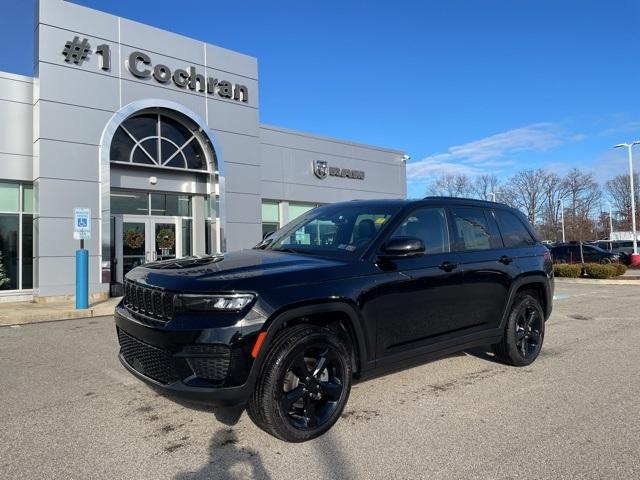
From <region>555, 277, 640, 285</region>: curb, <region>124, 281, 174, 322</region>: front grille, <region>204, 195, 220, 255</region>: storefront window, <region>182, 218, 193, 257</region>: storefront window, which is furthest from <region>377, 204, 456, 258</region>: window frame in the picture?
<region>555, 277, 640, 285</region>: curb

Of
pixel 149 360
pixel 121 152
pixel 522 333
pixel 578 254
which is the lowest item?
pixel 522 333

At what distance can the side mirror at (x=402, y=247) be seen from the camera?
4.03 m

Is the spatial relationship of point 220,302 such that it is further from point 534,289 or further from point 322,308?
point 534,289

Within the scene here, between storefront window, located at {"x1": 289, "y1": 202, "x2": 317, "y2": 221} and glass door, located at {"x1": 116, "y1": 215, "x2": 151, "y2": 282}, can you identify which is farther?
storefront window, located at {"x1": 289, "y1": 202, "x2": 317, "y2": 221}

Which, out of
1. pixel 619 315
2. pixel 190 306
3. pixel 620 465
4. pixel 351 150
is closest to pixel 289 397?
pixel 190 306

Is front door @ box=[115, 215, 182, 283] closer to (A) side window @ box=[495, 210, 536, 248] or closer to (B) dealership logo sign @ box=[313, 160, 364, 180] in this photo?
(B) dealership logo sign @ box=[313, 160, 364, 180]

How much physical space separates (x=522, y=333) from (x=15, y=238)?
1294 centimetres

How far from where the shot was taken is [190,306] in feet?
11.0

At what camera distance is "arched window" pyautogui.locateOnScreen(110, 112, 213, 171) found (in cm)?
1414

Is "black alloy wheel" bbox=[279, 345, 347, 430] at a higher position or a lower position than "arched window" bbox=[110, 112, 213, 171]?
lower

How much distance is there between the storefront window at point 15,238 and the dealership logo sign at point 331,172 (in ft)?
34.2

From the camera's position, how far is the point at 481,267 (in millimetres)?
5023

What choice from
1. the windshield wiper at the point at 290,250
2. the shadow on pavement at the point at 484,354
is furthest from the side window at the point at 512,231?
the windshield wiper at the point at 290,250

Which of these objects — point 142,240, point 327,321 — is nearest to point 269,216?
point 142,240
